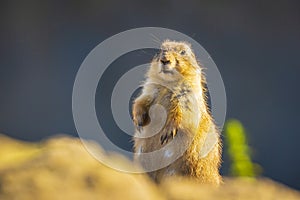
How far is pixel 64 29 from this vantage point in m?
5.72

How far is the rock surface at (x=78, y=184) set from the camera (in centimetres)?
234

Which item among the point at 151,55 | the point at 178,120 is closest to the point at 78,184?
the point at 178,120

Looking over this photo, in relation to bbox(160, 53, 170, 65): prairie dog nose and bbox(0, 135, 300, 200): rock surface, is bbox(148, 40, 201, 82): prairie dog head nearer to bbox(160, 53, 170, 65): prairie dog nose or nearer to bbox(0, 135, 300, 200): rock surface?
bbox(160, 53, 170, 65): prairie dog nose

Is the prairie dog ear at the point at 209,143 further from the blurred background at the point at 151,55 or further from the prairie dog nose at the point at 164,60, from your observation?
the blurred background at the point at 151,55

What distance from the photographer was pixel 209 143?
12.0 ft

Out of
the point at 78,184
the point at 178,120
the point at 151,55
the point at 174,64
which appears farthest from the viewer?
the point at 151,55

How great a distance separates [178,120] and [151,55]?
7.15 feet

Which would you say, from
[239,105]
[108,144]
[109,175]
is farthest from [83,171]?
[239,105]

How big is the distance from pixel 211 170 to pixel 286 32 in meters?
2.45

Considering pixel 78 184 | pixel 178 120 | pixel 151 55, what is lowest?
pixel 78 184

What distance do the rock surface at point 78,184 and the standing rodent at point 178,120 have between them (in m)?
1.06

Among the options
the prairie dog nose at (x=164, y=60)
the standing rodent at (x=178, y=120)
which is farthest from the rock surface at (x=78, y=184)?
the prairie dog nose at (x=164, y=60)

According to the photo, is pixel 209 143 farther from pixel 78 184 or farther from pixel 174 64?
pixel 78 184

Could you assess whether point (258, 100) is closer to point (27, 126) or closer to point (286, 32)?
point (286, 32)
